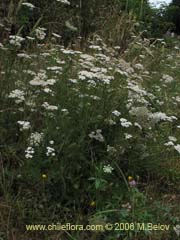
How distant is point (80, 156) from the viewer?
2951 mm

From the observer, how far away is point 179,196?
3309 millimetres

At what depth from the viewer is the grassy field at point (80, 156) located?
2.83 meters

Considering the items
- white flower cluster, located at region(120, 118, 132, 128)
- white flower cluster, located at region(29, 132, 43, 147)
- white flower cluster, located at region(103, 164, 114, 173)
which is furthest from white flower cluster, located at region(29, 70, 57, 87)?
white flower cluster, located at region(103, 164, 114, 173)

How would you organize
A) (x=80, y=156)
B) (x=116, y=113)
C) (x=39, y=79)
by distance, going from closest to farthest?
(x=80, y=156), (x=116, y=113), (x=39, y=79)

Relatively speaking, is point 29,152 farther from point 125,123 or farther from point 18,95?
point 125,123

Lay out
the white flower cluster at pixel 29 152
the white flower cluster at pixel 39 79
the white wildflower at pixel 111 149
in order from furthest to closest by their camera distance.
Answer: the white flower cluster at pixel 39 79 < the white wildflower at pixel 111 149 < the white flower cluster at pixel 29 152

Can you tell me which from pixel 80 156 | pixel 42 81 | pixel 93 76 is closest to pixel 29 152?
pixel 80 156

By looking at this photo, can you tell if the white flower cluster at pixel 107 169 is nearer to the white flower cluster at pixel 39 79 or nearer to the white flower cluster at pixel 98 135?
the white flower cluster at pixel 98 135

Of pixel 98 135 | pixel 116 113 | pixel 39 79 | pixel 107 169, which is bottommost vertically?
pixel 107 169

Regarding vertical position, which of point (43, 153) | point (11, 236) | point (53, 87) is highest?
point (53, 87)

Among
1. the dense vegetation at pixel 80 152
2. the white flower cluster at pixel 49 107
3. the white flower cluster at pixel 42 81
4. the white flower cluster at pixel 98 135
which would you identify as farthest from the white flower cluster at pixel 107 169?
the white flower cluster at pixel 42 81

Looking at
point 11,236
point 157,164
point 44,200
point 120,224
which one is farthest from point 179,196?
point 11,236

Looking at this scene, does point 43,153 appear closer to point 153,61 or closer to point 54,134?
point 54,134

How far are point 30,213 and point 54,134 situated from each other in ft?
1.49
